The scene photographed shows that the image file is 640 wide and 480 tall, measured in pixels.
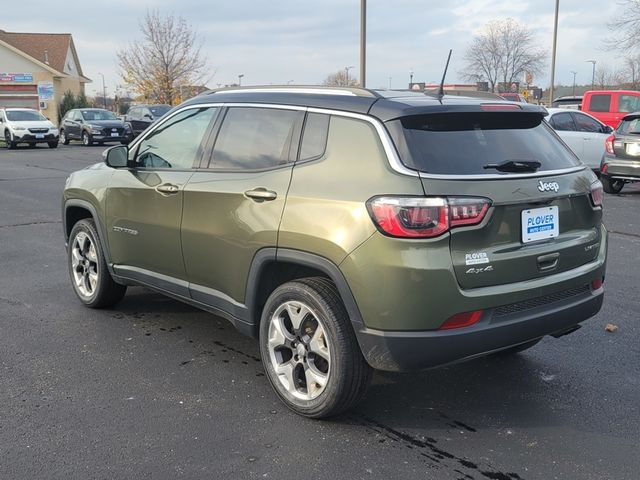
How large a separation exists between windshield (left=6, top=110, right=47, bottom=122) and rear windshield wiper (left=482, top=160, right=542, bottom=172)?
91.0ft

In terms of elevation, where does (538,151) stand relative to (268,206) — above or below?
above

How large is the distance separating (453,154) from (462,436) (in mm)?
1438

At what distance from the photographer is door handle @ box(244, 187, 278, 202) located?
3551mm

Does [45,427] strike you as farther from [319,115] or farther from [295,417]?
[319,115]

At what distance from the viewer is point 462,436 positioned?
3.33m

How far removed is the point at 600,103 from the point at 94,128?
20.6 metres

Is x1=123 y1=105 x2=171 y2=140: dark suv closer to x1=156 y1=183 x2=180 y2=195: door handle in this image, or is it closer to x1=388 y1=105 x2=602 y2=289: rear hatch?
x1=156 y1=183 x2=180 y2=195: door handle

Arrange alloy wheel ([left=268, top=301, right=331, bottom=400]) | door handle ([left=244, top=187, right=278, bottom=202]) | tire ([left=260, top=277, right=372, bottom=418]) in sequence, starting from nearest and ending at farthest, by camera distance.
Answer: tire ([left=260, top=277, right=372, bottom=418]) < alloy wheel ([left=268, top=301, right=331, bottom=400]) < door handle ([left=244, top=187, right=278, bottom=202])

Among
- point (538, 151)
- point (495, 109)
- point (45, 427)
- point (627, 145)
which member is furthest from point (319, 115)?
point (627, 145)

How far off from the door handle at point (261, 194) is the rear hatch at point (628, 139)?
10.4 m

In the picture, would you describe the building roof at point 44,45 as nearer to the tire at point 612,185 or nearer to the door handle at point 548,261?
the tire at point 612,185

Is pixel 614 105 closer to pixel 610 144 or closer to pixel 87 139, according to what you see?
pixel 610 144

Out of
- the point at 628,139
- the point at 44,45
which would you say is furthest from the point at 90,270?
the point at 44,45

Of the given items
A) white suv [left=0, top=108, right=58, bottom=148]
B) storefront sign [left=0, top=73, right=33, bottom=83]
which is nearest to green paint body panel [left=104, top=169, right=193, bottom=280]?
white suv [left=0, top=108, right=58, bottom=148]
